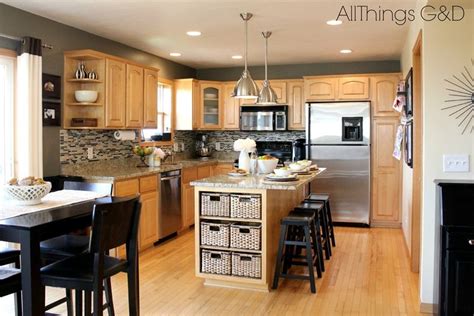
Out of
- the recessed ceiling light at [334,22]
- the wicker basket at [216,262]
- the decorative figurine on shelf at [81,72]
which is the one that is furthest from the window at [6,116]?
the recessed ceiling light at [334,22]

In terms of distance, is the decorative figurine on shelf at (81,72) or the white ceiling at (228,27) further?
the decorative figurine on shelf at (81,72)

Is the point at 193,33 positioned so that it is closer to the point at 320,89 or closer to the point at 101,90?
the point at 101,90

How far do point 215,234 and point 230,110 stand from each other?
149 inches

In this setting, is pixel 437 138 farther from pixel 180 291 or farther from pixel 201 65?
pixel 201 65

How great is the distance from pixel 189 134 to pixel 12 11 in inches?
154

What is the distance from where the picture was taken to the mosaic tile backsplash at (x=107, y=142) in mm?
4883

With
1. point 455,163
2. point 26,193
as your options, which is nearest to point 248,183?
point 455,163

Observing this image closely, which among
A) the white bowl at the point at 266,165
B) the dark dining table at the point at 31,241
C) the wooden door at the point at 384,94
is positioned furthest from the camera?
the wooden door at the point at 384,94

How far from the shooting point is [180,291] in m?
3.87

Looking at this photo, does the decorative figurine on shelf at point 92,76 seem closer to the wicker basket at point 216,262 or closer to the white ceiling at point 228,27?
the white ceiling at point 228,27

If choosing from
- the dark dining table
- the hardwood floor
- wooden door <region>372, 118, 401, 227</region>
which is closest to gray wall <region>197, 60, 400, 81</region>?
wooden door <region>372, 118, 401, 227</region>

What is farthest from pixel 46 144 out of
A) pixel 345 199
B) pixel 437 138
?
pixel 345 199

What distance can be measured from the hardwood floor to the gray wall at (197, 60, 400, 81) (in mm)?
3174

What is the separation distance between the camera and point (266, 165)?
4.68 m
